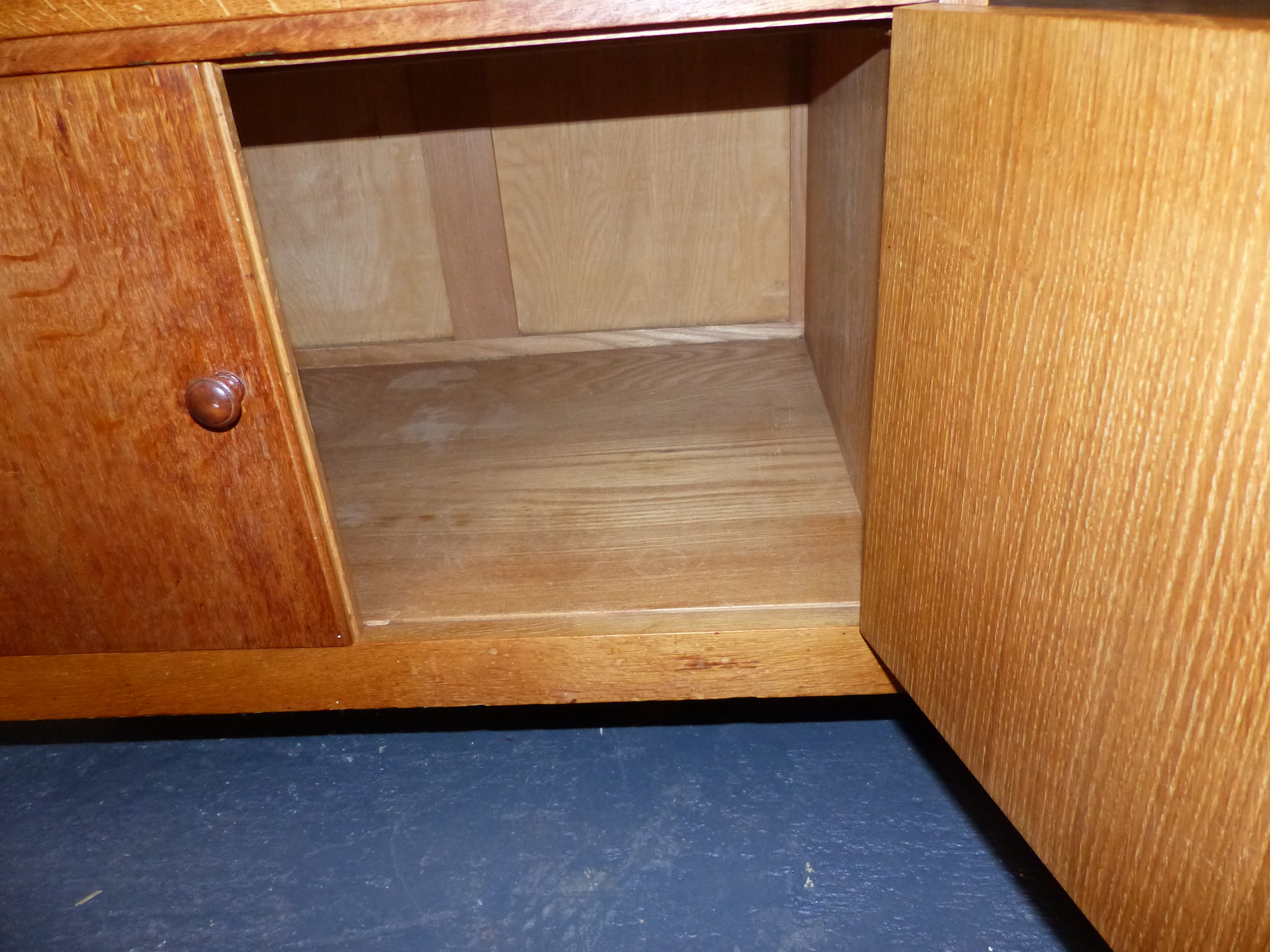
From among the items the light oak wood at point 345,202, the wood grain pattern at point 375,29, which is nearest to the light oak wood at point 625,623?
the wood grain pattern at point 375,29

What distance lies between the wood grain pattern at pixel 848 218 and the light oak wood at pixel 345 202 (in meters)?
0.47

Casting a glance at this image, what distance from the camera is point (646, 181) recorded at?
115cm

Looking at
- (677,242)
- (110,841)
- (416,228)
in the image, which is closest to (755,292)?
(677,242)

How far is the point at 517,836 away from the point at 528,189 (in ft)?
2.46

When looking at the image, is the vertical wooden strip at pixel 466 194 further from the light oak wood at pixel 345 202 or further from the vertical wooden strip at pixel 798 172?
the vertical wooden strip at pixel 798 172

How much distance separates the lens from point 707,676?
702mm

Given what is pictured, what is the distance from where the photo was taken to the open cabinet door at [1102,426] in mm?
310

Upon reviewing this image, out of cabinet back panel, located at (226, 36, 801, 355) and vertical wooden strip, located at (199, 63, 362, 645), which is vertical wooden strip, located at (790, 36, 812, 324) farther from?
vertical wooden strip, located at (199, 63, 362, 645)

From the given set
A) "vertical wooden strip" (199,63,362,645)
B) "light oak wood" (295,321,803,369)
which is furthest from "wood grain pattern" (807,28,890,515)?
"vertical wooden strip" (199,63,362,645)

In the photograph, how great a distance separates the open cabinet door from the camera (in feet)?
1.02

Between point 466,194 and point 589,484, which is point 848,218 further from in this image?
point 466,194

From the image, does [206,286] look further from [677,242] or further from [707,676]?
[677,242]

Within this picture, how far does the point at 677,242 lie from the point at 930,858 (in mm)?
766

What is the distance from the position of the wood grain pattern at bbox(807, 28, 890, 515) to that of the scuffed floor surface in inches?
9.9
